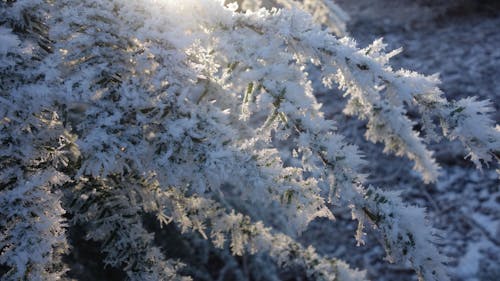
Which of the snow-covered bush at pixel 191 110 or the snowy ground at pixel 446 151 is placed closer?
the snow-covered bush at pixel 191 110

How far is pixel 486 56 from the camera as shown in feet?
20.8

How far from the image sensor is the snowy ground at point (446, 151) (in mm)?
4051

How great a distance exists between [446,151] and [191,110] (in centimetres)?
455

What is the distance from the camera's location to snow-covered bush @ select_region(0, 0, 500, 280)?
4.16ft

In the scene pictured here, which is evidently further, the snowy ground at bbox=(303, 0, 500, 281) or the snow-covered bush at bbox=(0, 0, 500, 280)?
the snowy ground at bbox=(303, 0, 500, 281)

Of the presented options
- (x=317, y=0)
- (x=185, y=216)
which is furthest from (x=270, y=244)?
(x=317, y=0)

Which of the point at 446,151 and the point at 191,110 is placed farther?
the point at 446,151

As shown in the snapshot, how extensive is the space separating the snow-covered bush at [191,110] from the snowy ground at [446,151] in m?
A: 1.46

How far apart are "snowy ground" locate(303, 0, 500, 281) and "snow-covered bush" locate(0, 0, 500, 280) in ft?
4.79

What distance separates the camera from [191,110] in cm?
131

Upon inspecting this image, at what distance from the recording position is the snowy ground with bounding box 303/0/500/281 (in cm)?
405

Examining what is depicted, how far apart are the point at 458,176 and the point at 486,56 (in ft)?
8.58

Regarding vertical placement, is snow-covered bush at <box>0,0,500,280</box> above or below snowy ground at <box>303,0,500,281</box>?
below

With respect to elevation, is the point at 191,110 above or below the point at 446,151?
below
